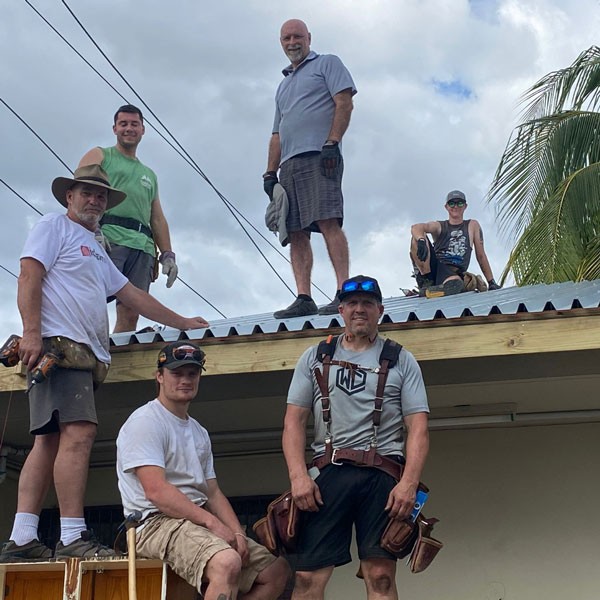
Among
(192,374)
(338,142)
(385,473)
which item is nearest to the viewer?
(385,473)

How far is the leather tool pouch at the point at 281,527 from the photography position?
4953 mm

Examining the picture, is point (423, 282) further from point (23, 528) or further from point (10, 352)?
point (23, 528)

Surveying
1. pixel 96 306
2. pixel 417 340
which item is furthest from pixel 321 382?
pixel 96 306

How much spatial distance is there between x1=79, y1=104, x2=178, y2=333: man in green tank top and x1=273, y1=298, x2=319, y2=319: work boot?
41.2 inches

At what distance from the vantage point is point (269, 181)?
25.0 ft

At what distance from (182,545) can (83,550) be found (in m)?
0.59

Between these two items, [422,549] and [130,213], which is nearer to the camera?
[422,549]

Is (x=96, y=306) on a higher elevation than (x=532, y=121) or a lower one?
lower

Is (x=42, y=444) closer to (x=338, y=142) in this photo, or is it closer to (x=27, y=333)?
(x=27, y=333)

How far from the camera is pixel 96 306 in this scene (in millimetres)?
5758

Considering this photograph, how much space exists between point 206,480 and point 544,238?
5970mm

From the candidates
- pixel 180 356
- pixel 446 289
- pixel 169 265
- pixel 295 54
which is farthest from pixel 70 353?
pixel 446 289

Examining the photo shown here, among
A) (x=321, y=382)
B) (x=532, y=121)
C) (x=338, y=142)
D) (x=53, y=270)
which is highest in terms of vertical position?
(x=532, y=121)

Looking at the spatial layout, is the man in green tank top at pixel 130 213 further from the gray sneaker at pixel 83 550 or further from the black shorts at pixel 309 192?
the gray sneaker at pixel 83 550
